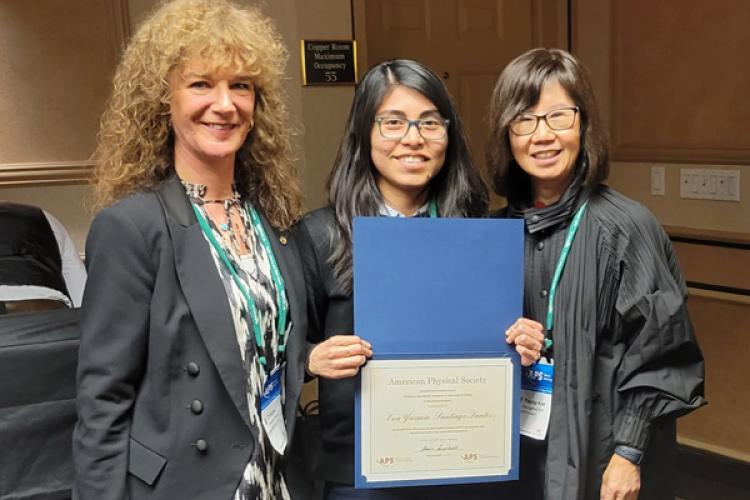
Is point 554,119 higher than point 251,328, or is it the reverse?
point 554,119

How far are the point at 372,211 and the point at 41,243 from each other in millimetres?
1586

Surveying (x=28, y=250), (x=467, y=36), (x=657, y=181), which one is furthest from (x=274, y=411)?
(x=467, y=36)

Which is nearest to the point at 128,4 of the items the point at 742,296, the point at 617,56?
the point at 617,56

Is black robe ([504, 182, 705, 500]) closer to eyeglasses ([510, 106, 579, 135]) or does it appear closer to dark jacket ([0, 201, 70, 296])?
eyeglasses ([510, 106, 579, 135])

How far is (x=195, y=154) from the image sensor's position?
1261 millimetres

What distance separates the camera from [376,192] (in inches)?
57.6

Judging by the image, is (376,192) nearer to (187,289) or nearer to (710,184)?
(187,289)

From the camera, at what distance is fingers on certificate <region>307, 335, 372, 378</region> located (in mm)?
1285

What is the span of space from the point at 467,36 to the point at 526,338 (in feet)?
8.60

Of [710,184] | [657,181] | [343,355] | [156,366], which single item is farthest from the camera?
[657,181]

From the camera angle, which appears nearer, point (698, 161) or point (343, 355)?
point (343, 355)

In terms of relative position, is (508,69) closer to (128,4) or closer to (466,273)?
(466,273)

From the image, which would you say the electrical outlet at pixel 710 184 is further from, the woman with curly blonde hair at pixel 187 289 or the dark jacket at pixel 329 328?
the woman with curly blonde hair at pixel 187 289

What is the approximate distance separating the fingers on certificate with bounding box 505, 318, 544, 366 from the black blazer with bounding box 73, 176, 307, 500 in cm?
48
